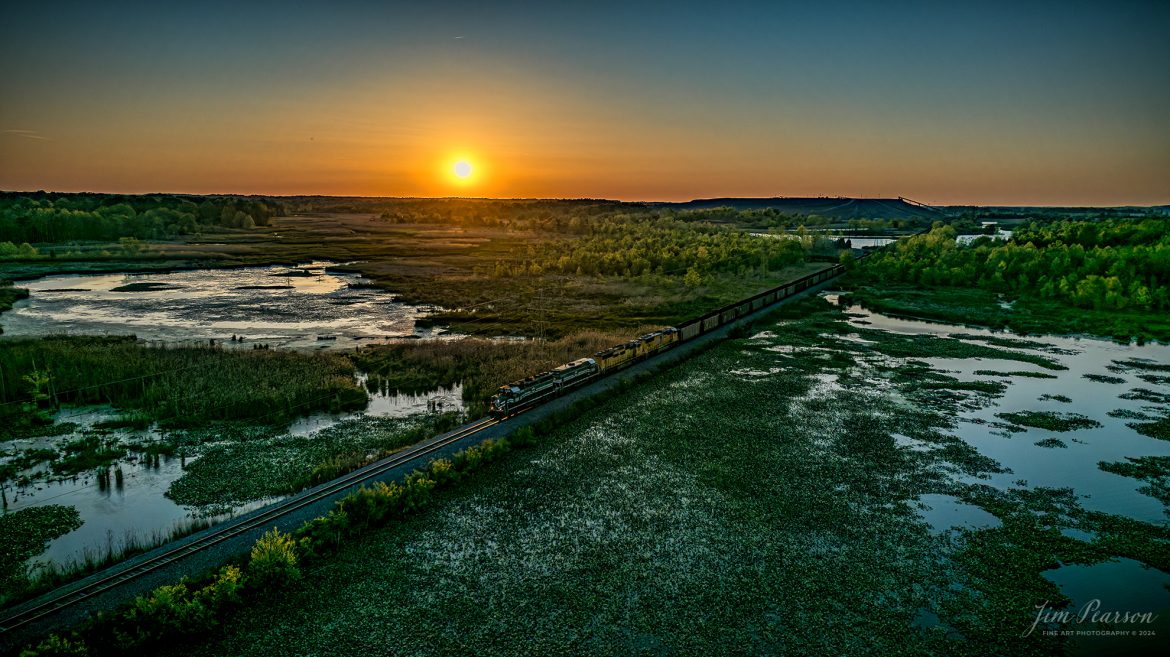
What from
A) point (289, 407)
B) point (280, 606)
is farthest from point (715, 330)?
point (280, 606)

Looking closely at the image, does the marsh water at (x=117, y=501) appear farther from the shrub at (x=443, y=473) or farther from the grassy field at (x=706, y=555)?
the grassy field at (x=706, y=555)

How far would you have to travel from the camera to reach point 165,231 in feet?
474

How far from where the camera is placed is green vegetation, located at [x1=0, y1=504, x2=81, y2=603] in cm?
1925

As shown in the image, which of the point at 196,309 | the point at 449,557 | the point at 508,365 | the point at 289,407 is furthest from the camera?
the point at 196,309

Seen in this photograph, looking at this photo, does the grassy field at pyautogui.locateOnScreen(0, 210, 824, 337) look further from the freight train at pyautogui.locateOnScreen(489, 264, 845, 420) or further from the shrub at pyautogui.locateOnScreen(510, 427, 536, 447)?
the shrub at pyautogui.locateOnScreen(510, 427, 536, 447)

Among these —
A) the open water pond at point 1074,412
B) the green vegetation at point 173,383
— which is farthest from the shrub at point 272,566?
the open water pond at point 1074,412

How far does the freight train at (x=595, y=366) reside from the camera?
3366cm

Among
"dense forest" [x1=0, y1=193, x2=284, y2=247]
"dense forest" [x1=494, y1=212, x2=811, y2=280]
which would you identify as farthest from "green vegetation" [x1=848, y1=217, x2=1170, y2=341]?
"dense forest" [x1=0, y1=193, x2=284, y2=247]

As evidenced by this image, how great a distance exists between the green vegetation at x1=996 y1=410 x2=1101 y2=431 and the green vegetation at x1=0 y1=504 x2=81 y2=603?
147 ft

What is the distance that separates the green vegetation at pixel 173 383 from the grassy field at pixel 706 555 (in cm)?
1587

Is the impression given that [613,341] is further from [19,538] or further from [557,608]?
[19,538]

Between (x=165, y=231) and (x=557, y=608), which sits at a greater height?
(x=165, y=231)

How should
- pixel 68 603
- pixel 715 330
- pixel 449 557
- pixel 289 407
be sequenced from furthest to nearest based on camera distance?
pixel 715 330, pixel 289 407, pixel 449 557, pixel 68 603

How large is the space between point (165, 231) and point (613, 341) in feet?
462
